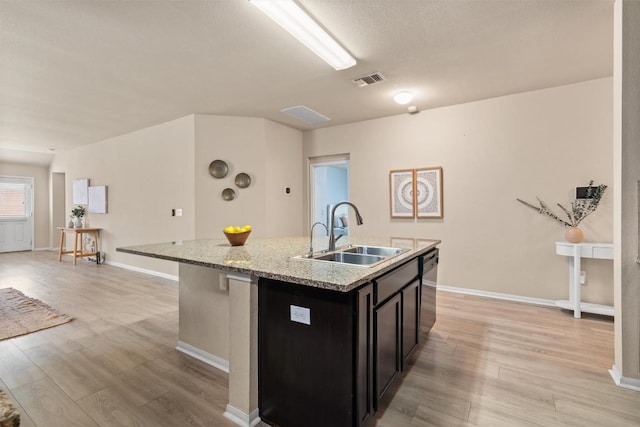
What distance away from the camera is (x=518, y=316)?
126 inches

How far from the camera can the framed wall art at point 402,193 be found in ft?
14.3

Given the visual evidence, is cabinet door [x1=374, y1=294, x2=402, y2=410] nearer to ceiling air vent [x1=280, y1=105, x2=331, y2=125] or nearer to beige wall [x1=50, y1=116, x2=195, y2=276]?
ceiling air vent [x1=280, y1=105, x2=331, y2=125]

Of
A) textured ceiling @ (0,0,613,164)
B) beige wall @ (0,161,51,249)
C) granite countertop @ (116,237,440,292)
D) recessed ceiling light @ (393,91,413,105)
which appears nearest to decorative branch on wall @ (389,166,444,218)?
textured ceiling @ (0,0,613,164)

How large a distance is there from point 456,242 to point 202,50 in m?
3.67

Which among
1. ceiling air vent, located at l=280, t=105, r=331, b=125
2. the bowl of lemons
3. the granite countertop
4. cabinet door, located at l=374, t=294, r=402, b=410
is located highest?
ceiling air vent, located at l=280, t=105, r=331, b=125

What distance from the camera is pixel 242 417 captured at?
165 centimetres

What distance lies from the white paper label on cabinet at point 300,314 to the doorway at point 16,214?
9641mm

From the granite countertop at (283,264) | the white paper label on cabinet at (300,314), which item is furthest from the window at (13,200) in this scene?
the white paper label on cabinet at (300,314)

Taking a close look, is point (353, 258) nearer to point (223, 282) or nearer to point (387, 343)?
point (387, 343)

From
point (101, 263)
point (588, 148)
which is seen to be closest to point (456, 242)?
point (588, 148)

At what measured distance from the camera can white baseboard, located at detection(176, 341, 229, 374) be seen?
219 centimetres

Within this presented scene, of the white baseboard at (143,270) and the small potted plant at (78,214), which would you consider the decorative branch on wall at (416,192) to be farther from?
the small potted plant at (78,214)

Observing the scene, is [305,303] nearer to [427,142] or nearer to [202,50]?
[202,50]

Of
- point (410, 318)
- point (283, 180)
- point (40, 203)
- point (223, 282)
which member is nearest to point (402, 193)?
point (283, 180)
